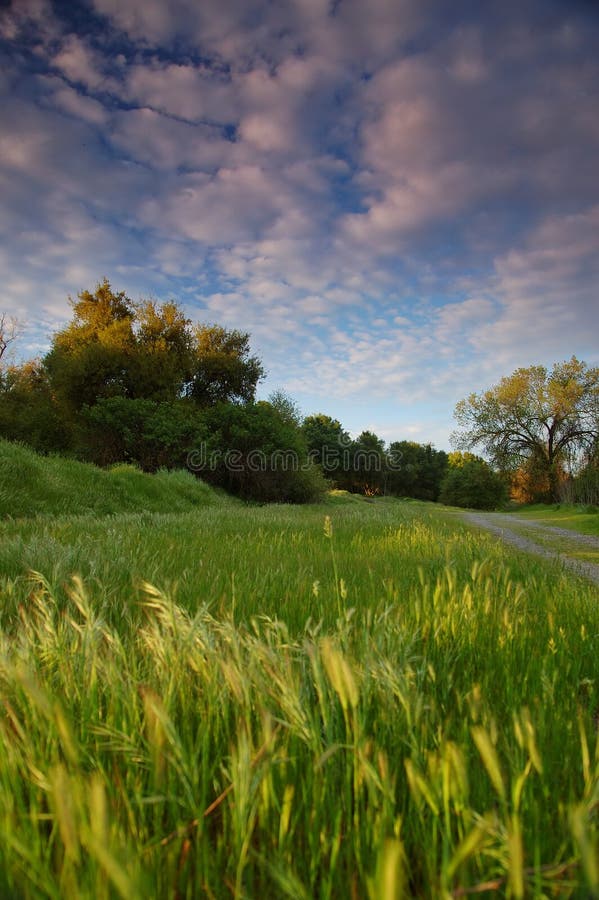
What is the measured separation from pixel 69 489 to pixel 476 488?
58.6 metres

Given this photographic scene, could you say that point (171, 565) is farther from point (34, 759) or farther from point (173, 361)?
point (173, 361)

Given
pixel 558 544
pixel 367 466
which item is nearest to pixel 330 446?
→ pixel 367 466

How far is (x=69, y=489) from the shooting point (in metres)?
9.41

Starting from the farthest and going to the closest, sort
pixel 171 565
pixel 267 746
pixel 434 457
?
pixel 434 457 < pixel 171 565 < pixel 267 746

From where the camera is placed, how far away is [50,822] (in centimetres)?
99

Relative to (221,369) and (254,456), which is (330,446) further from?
(254,456)

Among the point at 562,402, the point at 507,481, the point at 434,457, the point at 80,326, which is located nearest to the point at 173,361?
the point at 80,326

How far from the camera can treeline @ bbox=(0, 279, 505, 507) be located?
19.9 meters

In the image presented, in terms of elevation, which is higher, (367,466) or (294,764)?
(367,466)

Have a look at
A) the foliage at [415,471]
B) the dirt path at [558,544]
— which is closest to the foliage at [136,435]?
the dirt path at [558,544]

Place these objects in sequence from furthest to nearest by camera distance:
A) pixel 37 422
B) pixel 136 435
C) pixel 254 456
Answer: pixel 37 422 < pixel 254 456 < pixel 136 435

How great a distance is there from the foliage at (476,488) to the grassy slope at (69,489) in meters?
52.4

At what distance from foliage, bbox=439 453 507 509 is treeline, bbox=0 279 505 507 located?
37997 millimetres

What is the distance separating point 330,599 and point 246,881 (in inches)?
72.4
